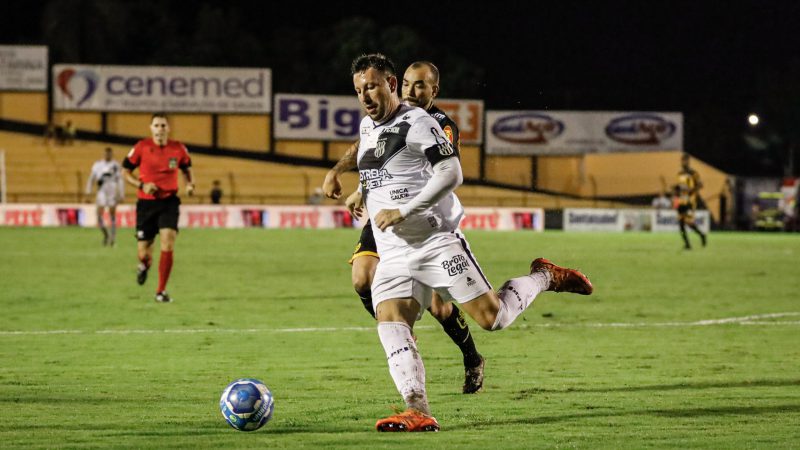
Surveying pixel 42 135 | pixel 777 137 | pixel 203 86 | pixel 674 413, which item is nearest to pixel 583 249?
pixel 674 413

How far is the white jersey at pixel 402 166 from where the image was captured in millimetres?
7504

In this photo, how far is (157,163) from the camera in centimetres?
1705

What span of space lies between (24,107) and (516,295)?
61861 millimetres

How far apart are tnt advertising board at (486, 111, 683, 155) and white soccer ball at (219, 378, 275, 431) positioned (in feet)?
191

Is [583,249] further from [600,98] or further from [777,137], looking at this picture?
[777,137]

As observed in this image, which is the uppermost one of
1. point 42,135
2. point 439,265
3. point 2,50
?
point 2,50

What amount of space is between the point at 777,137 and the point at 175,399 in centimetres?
9350

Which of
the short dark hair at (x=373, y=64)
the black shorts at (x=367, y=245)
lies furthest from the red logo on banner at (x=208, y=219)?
the short dark hair at (x=373, y=64)

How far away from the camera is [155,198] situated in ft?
55.6

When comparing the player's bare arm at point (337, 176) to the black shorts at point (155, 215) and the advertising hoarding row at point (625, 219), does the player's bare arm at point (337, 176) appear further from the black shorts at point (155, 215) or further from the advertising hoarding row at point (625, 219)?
the advertising hoarding row at point (625, 219)

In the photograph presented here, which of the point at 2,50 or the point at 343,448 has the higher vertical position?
the point at 2,50

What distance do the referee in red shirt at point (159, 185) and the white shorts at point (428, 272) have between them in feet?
31.2

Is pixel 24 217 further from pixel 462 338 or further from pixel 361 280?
pixel 462 338

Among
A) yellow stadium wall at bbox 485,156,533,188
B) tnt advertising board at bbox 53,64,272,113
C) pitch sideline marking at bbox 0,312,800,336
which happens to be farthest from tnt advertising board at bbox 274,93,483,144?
pitch sideline marking at bbox 0,312,800,336
